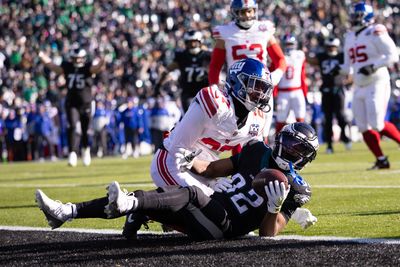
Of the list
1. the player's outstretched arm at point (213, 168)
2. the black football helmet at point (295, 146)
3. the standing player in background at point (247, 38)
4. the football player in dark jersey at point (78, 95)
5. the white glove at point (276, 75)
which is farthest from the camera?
the football player in dark jersey at point (78, 95)

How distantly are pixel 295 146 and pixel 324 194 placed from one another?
3187 millimetres

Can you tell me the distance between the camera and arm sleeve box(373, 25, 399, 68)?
11680 mm

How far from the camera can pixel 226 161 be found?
596 centimetres

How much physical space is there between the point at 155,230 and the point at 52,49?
2430 cm

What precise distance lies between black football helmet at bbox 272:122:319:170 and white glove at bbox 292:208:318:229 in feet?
1.04

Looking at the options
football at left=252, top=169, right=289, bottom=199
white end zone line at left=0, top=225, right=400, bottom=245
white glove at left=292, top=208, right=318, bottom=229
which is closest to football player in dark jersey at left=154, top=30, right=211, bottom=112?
white end zone line at left=0, top=225, right=400, bottom=245

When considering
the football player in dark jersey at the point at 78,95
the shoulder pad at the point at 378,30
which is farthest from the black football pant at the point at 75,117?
the shoulder pad at the point at 378,30

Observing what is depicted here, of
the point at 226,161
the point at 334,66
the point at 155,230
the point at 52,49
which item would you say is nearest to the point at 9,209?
the point at 155,230

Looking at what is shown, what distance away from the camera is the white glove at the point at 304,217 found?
5746mm

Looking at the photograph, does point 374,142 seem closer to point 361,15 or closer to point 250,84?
point 361,15

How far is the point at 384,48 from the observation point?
1177 cm

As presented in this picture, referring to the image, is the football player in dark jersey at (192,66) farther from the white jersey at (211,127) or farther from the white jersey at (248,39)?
the white jersey at (211,127)

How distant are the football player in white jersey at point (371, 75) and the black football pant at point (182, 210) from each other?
638 centimetres

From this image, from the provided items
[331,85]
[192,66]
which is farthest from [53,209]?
[331,85]
